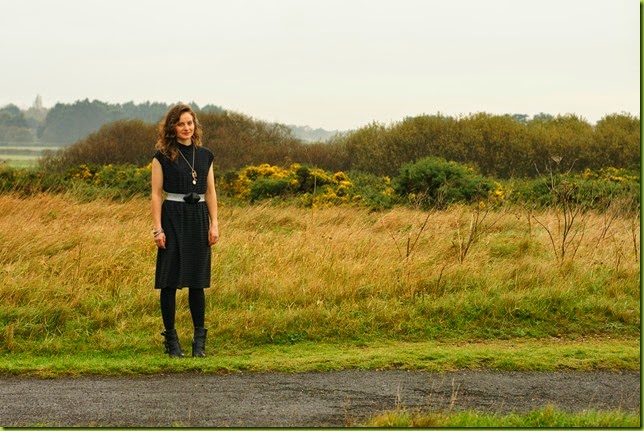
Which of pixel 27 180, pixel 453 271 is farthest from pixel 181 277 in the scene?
pixel 27 180

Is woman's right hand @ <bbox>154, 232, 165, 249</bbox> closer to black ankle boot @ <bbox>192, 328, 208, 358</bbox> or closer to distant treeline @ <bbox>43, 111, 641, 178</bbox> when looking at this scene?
black ankle boot @ <bbox>192, 328, 208, 358</bbox>

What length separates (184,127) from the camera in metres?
7.61

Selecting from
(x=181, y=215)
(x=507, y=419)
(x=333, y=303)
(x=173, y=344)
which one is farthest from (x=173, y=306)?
(x=507, y=419)

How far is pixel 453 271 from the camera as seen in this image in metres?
10.2

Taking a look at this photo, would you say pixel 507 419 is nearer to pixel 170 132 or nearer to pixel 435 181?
pixel 170 132

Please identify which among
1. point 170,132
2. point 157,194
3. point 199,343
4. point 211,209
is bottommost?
point 199,343

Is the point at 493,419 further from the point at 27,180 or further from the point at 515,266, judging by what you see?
the point at 27,180

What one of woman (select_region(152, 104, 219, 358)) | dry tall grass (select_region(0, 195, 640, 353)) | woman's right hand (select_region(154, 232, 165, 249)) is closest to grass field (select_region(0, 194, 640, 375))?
dry tall grass (select_region(0, 195, 640, 353))

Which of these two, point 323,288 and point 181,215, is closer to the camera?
point 181,215

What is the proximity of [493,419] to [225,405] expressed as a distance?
2013mm

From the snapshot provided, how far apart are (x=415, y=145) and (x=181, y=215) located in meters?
29.7

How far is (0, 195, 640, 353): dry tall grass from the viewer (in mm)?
8727

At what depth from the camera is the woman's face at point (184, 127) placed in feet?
24.9

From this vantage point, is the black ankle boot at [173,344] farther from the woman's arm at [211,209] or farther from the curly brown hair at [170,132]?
the curly brown hair at [170,132]
